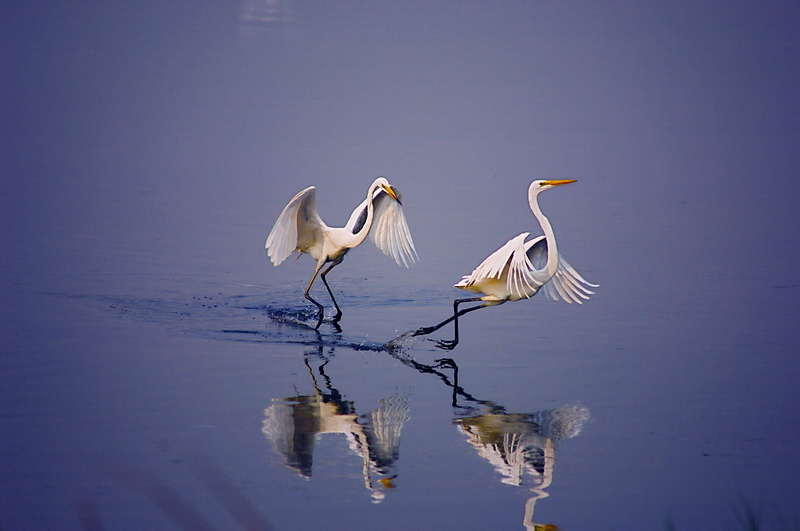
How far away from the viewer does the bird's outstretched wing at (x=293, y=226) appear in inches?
386

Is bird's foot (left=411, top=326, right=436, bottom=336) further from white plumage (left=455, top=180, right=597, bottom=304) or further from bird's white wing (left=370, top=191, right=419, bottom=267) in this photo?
bird's white wing (left=370, top=191, right=419, bottom=267)

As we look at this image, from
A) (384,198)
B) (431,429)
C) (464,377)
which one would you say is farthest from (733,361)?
(384,198)

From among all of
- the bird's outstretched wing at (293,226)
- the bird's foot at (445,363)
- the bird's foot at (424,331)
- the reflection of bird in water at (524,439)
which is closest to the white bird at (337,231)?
the bird's outstretched wing at (293,226)

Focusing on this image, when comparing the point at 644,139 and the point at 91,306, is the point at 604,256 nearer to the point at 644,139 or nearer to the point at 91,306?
the point at 91,306

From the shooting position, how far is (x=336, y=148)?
24.0 meters

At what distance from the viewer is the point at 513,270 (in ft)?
26.3

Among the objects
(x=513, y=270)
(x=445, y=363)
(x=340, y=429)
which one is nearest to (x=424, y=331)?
(x=445, y=363)

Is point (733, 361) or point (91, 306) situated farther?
point (91, 306)

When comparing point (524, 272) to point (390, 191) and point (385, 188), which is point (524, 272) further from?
point (385, 188)

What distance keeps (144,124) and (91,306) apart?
18861mm

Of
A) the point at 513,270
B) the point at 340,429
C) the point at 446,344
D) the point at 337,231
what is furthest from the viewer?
the point at 337,231

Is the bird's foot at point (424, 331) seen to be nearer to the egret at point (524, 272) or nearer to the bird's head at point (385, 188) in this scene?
the egret at point (524, 272)

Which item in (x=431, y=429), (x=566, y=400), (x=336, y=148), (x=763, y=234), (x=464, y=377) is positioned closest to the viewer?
(x=431, y=429)

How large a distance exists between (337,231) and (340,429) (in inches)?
171
